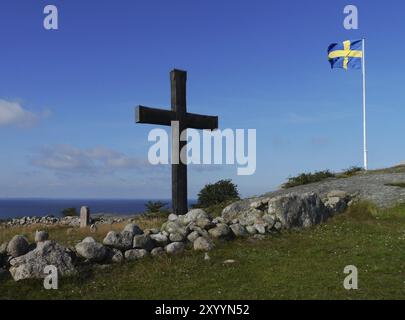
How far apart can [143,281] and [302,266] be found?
12.9ft

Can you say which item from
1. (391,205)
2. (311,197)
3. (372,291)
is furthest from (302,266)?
(391,205)

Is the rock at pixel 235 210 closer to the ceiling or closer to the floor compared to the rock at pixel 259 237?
closer to the ceiling

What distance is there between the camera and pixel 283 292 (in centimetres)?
1009

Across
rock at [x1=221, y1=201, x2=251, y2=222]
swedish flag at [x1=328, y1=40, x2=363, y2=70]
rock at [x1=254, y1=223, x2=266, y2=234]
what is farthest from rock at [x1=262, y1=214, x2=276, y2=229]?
swedish flag at [x1=328, y1=40, x2=363, y2=70]

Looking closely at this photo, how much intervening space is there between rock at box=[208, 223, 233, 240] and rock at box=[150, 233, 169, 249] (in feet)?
5.04

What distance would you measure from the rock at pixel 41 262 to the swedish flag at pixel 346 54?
30.1 metres

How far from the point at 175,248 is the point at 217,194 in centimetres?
1471

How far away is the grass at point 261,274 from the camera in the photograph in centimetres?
1022

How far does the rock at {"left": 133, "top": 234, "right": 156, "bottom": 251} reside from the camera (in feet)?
43.4

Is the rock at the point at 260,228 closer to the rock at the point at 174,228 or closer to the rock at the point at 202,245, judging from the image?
the rock at the point at 202,245

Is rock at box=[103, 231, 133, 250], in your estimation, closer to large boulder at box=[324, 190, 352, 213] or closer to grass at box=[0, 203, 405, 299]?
grass at box=[0, 203, 405, 299]

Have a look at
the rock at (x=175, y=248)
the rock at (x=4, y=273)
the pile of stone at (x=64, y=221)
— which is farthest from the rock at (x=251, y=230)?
the pile of stone at (x=64, y=221)
